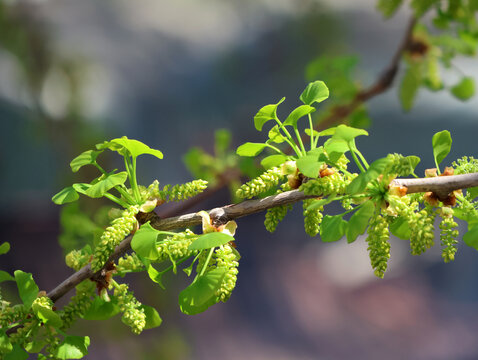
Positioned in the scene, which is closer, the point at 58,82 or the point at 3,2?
the point at 3,2

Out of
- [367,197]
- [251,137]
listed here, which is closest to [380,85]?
[367,197]

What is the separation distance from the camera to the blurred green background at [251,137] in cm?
180

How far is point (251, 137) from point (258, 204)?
66.8 inches

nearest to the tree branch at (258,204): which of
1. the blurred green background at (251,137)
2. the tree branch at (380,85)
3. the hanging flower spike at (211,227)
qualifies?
the hanging flower spike at (211,227)

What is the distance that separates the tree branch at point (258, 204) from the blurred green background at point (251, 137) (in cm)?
149

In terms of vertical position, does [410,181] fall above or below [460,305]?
above

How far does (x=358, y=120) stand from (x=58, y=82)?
1.25 meters

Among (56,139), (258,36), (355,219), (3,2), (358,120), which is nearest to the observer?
(355,219)

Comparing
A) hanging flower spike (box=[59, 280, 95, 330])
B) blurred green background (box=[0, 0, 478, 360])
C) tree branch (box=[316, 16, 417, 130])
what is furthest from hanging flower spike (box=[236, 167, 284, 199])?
blurred green background (box=[0, 0, 478, 360])

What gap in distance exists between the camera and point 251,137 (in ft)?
6.38

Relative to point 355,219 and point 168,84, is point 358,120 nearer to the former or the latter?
point 355,219

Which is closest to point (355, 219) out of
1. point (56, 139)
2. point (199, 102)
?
point (56, 139)

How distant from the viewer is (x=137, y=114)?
185 cm

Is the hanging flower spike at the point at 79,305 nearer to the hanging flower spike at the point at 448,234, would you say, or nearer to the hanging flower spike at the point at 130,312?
the hanging flower spike at the point at 130,312
